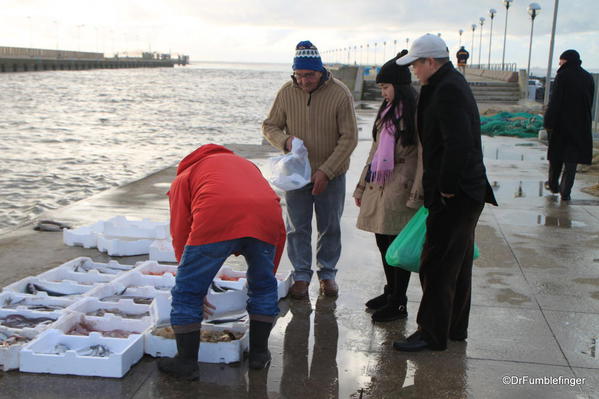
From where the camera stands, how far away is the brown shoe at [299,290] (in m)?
5.20

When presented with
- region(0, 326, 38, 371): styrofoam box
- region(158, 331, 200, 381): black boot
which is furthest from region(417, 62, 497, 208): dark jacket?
region(0, 326, 38, 371): styrofoam box

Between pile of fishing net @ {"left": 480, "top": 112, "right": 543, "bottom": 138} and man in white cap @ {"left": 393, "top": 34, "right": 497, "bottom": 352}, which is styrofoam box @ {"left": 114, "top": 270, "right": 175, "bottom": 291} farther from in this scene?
pile of fishing net @ {"left": 480, "top": 112, "right": 543, "bottom": 138}

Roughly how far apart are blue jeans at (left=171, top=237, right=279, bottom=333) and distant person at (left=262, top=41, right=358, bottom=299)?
4.50ft

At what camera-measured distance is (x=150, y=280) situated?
5.17 m

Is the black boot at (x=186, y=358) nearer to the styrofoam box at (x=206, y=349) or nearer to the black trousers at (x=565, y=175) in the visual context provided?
the styrofoam box at (x=206, y=349)

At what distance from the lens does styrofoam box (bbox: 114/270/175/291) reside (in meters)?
5.12

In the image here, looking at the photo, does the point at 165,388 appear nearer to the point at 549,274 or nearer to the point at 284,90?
the point at 284,90

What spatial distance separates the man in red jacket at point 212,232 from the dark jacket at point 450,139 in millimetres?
1010

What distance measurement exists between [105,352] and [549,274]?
3.97m

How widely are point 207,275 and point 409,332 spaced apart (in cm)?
170

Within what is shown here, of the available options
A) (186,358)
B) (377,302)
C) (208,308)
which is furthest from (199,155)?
(377,302)

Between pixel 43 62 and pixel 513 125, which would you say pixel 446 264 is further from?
pixel 43 62

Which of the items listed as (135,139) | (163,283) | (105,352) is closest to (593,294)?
(163,283)

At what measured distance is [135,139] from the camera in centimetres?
2361
